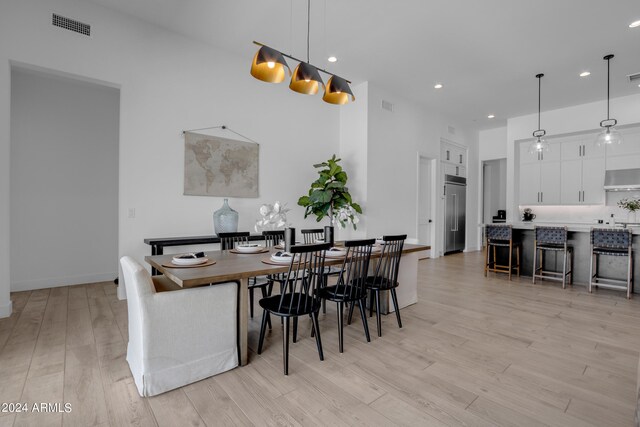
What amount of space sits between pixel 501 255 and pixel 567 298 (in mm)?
1630

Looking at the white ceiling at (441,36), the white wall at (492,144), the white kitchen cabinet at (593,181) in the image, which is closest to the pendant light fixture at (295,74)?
the white ceiling at (441,36)

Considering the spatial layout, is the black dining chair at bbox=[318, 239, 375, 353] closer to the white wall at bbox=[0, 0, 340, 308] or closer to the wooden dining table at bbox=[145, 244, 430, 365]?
the wooden dining table at bbox=[145, 244, 430, 365]

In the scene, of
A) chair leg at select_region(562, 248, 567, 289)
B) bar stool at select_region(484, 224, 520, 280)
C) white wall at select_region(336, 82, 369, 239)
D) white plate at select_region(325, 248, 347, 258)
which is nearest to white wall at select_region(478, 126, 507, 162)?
bar stool at select_region(484, 224, 520, 280)

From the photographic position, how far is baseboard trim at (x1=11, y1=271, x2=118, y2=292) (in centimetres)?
433

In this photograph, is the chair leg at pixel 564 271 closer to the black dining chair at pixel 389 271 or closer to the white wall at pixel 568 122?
the white wall at pixel 568 122

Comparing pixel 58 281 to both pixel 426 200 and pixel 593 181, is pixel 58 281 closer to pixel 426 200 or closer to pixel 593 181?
pixel 426 200

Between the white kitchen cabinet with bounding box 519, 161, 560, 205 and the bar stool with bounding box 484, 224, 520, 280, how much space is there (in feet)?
9.11

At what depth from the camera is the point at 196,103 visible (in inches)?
178

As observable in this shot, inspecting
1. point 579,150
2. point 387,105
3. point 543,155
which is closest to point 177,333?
point 387,105

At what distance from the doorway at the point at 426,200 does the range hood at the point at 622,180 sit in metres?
3.44

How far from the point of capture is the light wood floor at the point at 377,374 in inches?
70.3

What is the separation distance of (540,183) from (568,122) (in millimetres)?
1443

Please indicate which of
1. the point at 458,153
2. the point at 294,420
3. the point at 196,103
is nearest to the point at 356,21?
the point at 196,103

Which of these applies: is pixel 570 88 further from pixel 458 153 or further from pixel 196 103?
pixel 196 103
